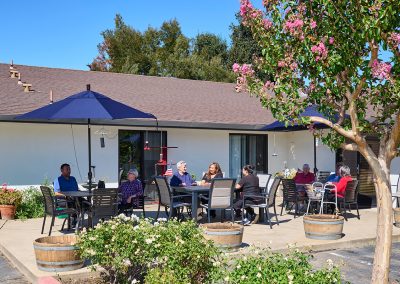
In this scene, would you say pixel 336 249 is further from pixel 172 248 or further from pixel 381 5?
pixel 381 5

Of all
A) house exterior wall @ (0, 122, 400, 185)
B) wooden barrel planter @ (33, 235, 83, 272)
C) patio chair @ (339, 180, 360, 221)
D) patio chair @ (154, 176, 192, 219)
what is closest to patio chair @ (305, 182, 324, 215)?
patio chair @ (339, 180, 360, 221)

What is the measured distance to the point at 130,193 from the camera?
33.2 ft

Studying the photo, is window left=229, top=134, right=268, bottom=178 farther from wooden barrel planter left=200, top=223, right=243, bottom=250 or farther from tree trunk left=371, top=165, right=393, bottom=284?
tree trunk left=371, top=165, right=393, bottom=284

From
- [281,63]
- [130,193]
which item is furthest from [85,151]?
[281,63]

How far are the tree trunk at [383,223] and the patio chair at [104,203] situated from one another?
16.5 ft

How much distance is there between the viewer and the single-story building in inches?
517

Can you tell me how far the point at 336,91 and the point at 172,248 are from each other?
2261 mm

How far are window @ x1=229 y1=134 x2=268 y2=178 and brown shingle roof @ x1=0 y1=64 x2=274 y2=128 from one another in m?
0.89

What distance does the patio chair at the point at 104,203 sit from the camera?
28.5 feet

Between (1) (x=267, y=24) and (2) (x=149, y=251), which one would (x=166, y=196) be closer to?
(2) (x=149, y=251)

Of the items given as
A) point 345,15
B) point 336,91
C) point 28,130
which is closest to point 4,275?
point 336,91

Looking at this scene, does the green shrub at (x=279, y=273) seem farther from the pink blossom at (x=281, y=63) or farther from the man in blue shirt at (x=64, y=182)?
the man in blue shirt at (x=64, y=182)

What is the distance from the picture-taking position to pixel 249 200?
10516 mm

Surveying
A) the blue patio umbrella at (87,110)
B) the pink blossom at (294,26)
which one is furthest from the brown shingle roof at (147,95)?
the pink blossom at (294,26)
